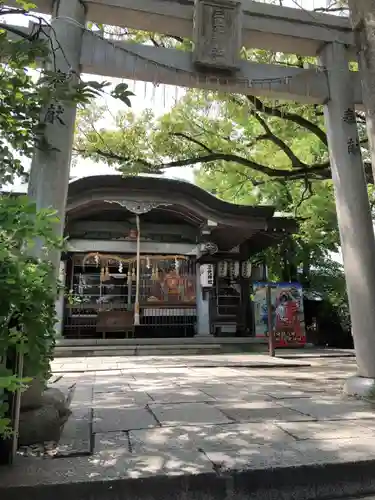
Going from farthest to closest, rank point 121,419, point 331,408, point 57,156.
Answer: point 331,408, point 57,156, point 121,419

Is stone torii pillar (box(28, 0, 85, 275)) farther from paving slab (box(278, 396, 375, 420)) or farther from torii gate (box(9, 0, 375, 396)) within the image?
paving slab (box(278, 396, 375, 420))

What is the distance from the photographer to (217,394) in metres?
5.00

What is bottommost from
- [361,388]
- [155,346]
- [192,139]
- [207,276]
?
[361,388]

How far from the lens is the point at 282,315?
42.9 ft

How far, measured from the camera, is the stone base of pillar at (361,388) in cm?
457

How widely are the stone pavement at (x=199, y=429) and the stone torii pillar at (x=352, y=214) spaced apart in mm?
596

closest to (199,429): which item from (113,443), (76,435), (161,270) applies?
(113,443)

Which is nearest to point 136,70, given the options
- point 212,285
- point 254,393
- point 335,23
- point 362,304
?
point 335,23

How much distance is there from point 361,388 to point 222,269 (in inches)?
360

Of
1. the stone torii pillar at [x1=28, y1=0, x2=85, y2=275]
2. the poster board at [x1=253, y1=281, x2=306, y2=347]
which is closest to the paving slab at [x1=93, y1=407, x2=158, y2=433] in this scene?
the stone torii pillar at [x1=28, y1=0, x2=85, y2=275]

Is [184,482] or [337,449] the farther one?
[337,449]

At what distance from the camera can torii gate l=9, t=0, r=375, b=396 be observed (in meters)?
4.64

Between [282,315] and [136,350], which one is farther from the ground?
[282,315]

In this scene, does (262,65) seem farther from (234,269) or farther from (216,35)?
(234,269)
